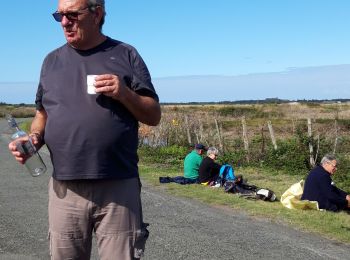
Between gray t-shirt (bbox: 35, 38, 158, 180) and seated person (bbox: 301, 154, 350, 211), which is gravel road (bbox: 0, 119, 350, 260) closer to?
seated person (bbox: 301, 154, 350, 211)

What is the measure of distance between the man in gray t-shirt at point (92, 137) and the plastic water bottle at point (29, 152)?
0.11 feet

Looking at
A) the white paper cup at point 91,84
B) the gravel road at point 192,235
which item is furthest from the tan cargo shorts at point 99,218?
the gravel road at point 192,235

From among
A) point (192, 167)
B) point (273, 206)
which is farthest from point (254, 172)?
point (273, 206)

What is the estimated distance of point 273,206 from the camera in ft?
29.8

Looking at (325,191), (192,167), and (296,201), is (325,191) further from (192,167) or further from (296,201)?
(192,167)

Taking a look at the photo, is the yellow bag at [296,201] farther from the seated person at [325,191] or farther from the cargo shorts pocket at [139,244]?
the cargo shorts pocket at [139,244]

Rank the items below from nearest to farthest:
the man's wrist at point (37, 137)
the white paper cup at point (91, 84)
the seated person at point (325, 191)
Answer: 1. the white paper cup at point (91, 84)
2. the man's wrist at point (37, 137)
3. the seated person at point (325, 191)

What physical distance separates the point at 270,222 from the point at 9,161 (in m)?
11.1

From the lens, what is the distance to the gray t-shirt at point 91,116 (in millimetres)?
2502

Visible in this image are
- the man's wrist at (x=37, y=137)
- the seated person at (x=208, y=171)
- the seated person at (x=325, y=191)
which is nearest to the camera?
the man's wrist at (x=37, y=137)

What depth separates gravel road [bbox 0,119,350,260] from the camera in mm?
5762

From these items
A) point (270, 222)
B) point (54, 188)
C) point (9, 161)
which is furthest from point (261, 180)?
point (54, 188)

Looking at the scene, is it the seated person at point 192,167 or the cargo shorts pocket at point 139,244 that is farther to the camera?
the seated person at point 192,167

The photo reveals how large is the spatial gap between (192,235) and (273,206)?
2.85 m
